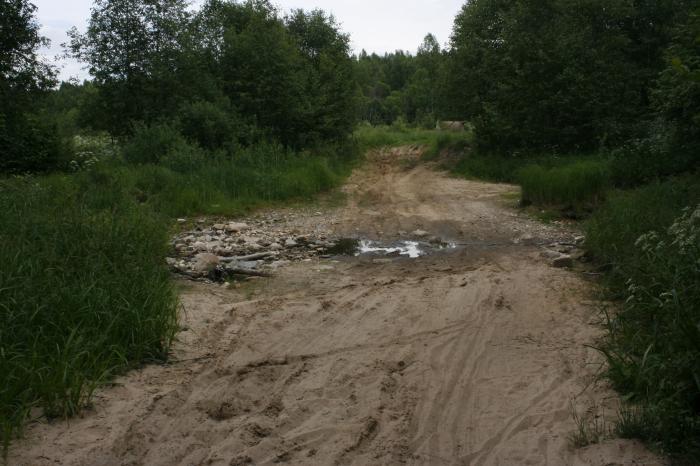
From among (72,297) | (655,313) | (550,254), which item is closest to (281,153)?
(550,254)

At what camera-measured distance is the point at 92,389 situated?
158 inches

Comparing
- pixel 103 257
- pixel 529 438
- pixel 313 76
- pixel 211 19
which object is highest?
pixel 211 19

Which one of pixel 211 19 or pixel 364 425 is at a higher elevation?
pixel 211 19

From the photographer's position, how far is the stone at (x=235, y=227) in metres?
10.5

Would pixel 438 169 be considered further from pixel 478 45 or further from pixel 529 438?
pixel 529 438

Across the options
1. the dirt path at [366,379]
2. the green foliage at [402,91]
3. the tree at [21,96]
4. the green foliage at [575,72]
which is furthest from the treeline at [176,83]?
the green foliage at [402,91]

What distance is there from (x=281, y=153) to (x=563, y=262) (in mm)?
10014

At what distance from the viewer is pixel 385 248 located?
943 centimetres

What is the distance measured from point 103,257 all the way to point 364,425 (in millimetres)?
3198

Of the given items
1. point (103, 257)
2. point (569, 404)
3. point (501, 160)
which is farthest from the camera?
point (501, 160)

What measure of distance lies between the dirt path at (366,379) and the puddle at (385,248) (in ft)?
3.54

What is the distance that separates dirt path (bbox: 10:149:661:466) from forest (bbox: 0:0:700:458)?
0.32 m

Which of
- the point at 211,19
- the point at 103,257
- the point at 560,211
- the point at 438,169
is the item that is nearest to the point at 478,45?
the point at 438,169

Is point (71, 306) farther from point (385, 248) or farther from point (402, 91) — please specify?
point (402, 91)
